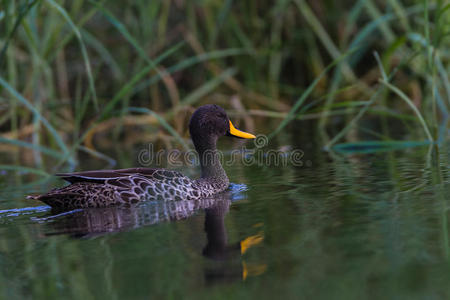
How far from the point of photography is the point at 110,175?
5.36 m

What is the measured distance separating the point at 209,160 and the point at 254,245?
262cm

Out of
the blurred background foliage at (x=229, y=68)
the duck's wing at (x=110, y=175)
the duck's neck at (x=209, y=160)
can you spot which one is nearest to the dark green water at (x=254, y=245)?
the duck's wing at (x=110, y=175)

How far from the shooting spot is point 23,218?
4.88m

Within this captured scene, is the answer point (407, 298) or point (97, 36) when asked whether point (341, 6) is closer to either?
point (97, 36)

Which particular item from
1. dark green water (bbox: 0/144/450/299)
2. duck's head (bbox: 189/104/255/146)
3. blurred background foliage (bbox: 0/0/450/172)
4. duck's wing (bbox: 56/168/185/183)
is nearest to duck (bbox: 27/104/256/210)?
duck's wing (bbox: 56/168/185/183)

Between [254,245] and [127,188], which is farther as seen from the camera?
[127,188]

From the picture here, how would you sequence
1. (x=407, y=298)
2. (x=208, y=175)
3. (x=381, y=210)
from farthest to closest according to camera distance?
(x=208, y=175), (x=381, y=210), (x=407, y=298)

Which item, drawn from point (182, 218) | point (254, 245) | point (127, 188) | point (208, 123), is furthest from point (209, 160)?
point (254, 245)

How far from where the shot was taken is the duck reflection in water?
3197mm

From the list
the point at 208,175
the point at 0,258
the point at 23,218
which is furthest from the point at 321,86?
the point at 0,258

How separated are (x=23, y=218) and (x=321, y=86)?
28.2ft

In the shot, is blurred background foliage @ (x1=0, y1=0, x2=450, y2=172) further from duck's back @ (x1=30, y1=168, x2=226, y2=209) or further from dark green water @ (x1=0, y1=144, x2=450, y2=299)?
dark green water @ (x1=0, y1=144, x2=450, y2=299)

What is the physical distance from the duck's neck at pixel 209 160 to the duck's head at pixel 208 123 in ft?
0.07

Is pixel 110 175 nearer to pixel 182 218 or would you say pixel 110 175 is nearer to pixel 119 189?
pixel 119 189
